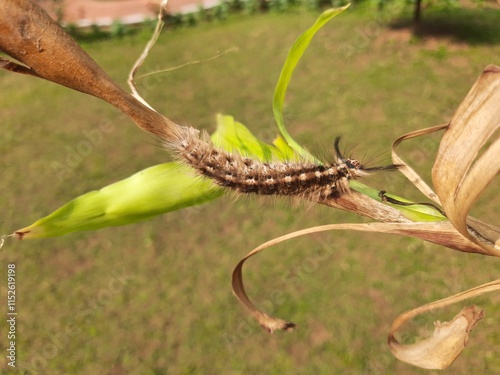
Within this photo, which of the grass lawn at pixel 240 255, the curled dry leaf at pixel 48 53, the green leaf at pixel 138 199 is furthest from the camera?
the grass lawn at pixel 240 255

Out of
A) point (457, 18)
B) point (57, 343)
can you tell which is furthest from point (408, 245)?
point (457, 18)

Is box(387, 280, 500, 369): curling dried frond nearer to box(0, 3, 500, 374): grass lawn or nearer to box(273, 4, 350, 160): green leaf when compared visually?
box(273, 4, 350, 160): green leaf

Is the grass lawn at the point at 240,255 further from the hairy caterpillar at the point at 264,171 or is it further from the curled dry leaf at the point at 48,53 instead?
the curled dry leaf at the point at 48,53

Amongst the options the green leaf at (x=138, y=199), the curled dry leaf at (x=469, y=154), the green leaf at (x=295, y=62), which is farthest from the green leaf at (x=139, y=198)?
the curled dry leaf at (x=469, y=154)

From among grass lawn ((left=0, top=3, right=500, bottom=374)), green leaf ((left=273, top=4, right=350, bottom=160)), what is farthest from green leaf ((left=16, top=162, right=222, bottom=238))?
grass lawn ((left=0, top=3, right=500, bottom=374))

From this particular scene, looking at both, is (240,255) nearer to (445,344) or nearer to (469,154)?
(445,344)

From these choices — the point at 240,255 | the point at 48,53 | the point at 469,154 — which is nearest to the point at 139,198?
the point at 48,53
